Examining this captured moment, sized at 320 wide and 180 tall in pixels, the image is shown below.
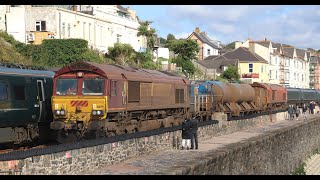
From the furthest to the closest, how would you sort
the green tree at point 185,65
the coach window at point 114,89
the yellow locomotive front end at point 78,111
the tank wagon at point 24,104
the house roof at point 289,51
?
the house roof at point 289,51, the green tree at point 185,65, the coach window at point 114,89, the yellow locomotive front end at point 78,111, the tank wagon at point 24,104

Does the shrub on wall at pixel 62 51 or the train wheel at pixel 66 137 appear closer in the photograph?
the train wheel at pixel 66 137

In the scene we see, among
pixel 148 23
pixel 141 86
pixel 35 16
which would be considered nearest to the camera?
pixel 141 86

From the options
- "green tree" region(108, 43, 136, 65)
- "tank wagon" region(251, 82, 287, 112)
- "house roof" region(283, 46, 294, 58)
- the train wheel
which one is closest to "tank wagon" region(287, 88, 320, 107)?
"tank wagon" region(251, 82, 287, 112)

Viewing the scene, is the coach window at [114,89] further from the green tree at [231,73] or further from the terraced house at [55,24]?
the green tree at [231,73]

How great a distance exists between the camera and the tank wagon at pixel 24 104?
1980cm

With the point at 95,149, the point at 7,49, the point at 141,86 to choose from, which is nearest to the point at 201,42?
the point at 7,49

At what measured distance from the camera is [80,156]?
51.7 ft

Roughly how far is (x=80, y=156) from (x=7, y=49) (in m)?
28.4

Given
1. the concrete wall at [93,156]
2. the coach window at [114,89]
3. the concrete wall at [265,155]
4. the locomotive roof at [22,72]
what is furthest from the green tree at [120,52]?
the coach window at [114,89]

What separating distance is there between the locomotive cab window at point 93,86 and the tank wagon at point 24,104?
1.98 meters

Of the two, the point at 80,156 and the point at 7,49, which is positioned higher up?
the point at 7,49

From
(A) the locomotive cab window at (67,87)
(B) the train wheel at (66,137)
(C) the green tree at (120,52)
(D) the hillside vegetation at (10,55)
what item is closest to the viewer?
(B) the train wheel at (66,137)

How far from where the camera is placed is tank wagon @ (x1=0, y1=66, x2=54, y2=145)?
19.8m

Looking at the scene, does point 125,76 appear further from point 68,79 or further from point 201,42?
point 201,42
